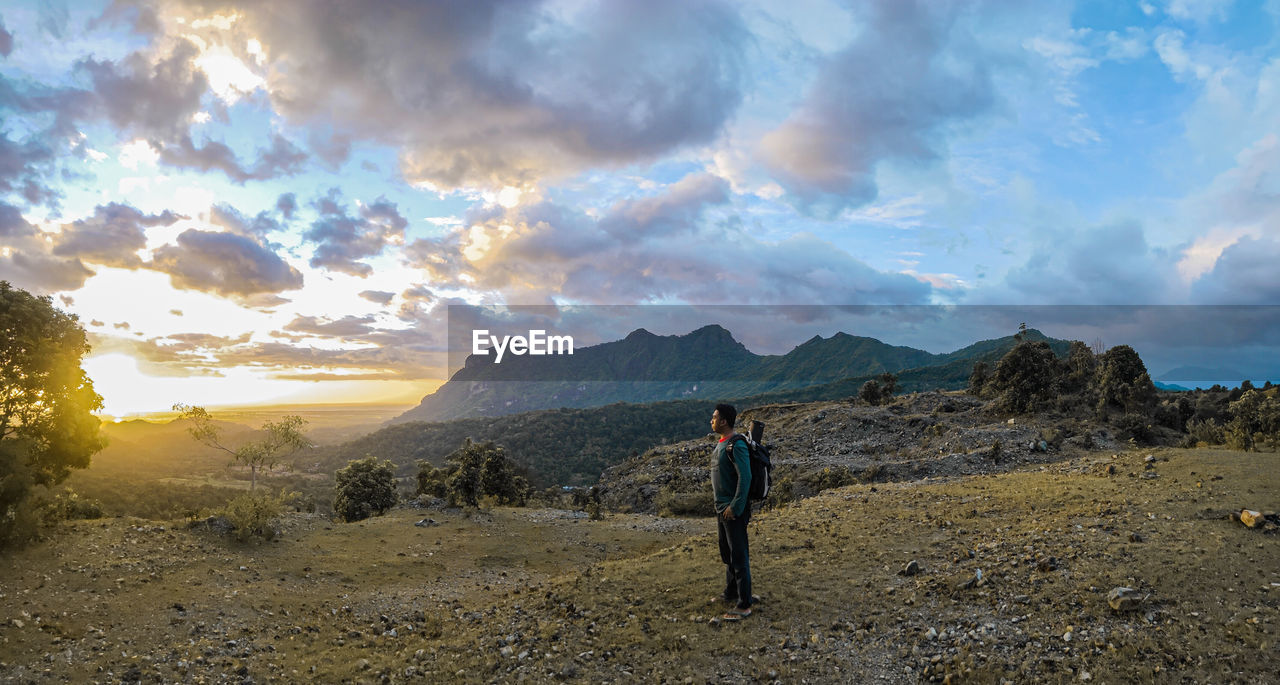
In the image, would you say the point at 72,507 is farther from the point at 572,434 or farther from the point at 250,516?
the point at 572,434

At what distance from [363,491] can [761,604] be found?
26637 millimetres

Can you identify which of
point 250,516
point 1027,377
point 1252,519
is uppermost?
point 1027,377

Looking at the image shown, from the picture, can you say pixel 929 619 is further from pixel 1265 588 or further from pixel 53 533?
pixel 53 533

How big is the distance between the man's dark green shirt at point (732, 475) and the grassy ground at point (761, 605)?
6.94 feet

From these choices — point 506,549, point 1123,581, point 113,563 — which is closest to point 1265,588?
point 1123,581

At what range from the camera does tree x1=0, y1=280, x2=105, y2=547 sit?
49.2 ft

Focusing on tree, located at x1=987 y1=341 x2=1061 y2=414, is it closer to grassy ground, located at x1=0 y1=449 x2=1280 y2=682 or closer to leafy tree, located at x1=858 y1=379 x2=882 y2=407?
leafy tree, located at x1=858 y1=379 x2=882 y2=407

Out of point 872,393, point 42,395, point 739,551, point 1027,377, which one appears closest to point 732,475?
point 739,551

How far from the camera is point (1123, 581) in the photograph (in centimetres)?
970

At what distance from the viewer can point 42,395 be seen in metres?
15.8

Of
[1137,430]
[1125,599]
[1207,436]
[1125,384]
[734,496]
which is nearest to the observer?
[1125,599]

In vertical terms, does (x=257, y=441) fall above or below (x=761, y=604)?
above

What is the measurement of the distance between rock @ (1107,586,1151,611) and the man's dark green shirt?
588cm

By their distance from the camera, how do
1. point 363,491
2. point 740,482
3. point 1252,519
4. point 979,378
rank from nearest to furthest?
point 740,482 < point 1252,519 < point 363,491 < point 979,378
